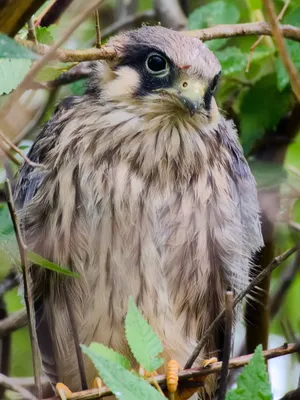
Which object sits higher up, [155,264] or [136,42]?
[136,42]

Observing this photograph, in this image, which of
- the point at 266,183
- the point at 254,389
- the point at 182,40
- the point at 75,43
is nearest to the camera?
the point at 254,389

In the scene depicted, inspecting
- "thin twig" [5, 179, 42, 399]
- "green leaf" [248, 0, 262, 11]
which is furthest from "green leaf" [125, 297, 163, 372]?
"green leaf" [248, 0, 262, 11]

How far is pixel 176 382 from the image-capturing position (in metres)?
2.31

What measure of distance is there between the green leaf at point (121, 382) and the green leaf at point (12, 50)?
1.79 feet

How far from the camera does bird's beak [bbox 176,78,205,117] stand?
252 centimetres

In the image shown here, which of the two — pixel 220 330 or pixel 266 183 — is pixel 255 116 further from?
pixel 220 330

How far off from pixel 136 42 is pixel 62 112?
36 centimetres

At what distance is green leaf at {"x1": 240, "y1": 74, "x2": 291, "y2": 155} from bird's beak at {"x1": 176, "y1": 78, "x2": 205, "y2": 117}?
700 millimetres

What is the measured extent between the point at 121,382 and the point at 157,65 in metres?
1.44

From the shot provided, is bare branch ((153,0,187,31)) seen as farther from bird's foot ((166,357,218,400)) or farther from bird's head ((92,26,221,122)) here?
bird's foot ((166,357,218,400))

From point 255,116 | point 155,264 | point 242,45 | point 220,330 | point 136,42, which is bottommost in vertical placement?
point 220,330

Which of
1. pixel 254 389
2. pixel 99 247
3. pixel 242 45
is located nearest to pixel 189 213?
pixel 99 247

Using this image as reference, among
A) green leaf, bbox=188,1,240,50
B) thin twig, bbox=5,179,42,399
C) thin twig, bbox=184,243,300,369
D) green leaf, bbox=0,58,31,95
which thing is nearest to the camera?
thin twig, bbox=5,179,42,399

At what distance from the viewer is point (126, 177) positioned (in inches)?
108
